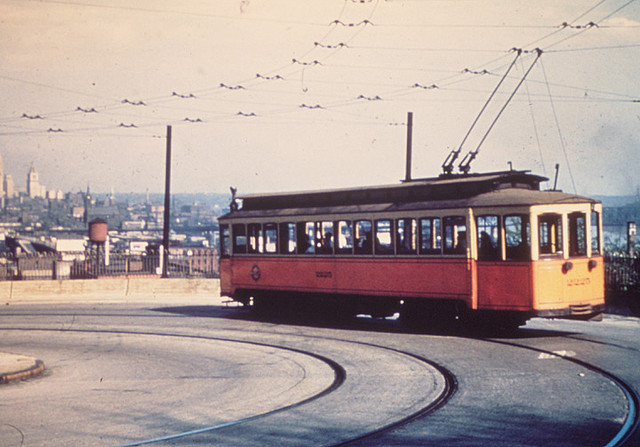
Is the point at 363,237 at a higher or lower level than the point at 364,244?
higher

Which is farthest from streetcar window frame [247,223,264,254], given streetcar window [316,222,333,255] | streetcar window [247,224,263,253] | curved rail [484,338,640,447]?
curved rail [484,338,640,447]

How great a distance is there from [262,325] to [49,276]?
1730cm

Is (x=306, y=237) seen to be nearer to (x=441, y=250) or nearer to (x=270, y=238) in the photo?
(x=270, y=238)

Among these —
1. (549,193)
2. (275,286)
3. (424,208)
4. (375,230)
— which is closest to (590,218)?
(549,193)

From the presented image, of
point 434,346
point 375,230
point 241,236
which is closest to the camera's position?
point 434,346

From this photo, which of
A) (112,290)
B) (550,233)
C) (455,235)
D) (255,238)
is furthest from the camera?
(112,290)

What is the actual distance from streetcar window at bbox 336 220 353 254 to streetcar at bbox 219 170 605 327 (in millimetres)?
28

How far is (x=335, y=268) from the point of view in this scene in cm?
1875

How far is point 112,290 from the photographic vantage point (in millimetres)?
30391

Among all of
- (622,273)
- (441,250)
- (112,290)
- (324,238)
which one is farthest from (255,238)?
(112,290)

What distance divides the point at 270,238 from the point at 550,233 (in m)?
7.63

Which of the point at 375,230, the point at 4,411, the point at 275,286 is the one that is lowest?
the point at 4,411

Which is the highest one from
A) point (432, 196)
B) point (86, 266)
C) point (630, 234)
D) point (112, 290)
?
point (432, 196)

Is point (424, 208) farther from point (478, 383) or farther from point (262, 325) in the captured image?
point (478, 383)
